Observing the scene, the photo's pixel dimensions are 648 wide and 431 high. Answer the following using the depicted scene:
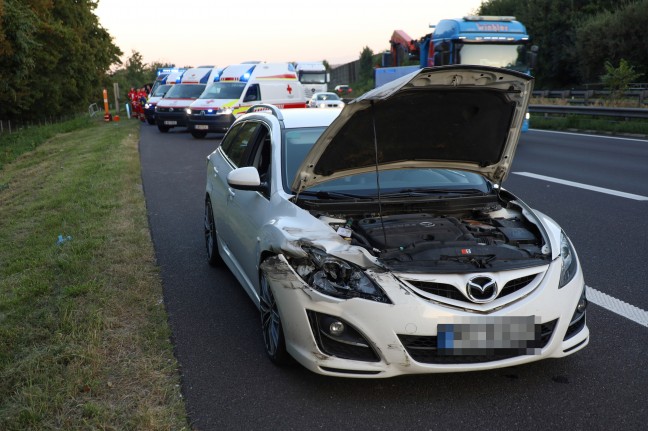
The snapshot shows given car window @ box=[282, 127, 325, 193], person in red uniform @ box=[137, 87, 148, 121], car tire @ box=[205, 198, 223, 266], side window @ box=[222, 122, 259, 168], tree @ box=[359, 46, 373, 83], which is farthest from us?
tree @ box=[359, 46, 373, 83]

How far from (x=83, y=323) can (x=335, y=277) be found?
208cm

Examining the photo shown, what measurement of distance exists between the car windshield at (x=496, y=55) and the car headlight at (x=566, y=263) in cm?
1542

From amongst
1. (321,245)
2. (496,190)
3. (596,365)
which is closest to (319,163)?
(321,245)

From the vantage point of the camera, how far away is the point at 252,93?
80.2ft

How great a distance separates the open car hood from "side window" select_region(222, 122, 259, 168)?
1.44 metres

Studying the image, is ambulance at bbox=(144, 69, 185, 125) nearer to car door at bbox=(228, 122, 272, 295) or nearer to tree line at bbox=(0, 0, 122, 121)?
tree line at bbox=(0, 0, 122, 121)

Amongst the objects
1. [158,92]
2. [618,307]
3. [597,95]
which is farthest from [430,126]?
[158,92]

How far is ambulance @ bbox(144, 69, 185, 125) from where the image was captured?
107 ft

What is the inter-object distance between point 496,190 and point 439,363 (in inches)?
73.6

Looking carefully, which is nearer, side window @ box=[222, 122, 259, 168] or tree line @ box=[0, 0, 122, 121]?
side window @ box=[222, 122, 259, 168]

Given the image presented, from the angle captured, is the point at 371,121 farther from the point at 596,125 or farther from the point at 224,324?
the point at 596,125

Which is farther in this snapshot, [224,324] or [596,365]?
[224,324]

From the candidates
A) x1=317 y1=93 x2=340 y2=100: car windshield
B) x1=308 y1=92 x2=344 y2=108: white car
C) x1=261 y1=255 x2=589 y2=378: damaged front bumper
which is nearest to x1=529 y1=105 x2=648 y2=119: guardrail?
x1=308 y1=92 x2=344 y2=108: white car

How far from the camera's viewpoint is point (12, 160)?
73.3 feet
